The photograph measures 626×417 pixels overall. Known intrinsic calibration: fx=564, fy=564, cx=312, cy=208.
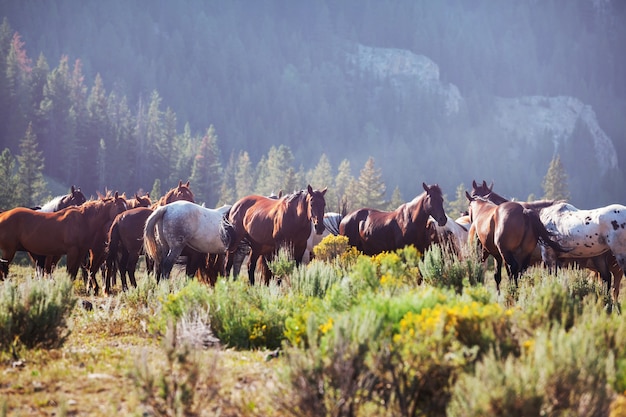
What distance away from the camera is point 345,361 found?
440 cm

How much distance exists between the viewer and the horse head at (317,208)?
12.3 m

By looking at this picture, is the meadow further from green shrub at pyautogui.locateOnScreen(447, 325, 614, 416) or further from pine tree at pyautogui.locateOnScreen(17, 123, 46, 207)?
pine tree at pyautogui.locateOnScreen(17, 123, 46, 207)

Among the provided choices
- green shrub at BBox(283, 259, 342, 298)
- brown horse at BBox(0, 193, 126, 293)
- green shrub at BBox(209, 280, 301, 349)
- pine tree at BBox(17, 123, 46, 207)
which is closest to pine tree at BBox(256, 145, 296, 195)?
pine tree at BBox(17, 123, 46, 207)

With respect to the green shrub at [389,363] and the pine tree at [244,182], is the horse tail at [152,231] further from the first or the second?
the pine tree at [244,182]

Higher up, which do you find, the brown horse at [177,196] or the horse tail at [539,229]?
the brown horse at [177,196]

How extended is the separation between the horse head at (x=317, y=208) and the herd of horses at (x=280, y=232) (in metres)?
0.02

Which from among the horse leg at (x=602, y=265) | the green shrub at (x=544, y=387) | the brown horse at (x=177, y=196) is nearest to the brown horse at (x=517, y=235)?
the horse leg at (x=602, y=265)

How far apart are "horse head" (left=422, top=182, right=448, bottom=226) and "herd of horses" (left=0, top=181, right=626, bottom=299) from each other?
0.02m

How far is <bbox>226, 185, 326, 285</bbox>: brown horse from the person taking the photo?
1277 centimetres

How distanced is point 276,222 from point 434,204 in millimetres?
3692

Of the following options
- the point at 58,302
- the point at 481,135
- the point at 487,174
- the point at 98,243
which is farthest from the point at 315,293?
the point at 481,135

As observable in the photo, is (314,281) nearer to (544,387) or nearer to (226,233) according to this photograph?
(544,387)

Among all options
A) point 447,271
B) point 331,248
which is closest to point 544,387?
point 447,271

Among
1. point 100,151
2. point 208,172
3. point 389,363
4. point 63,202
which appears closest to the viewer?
point 389,363
